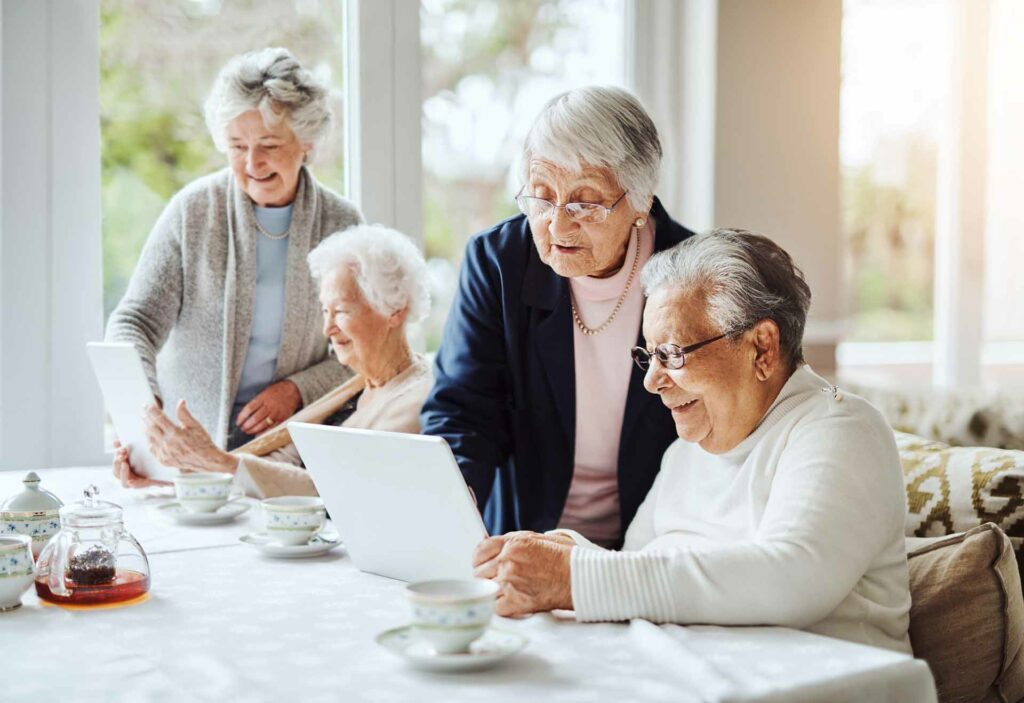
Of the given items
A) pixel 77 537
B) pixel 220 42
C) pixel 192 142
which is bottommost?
pixel 77 537

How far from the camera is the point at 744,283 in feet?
5.24

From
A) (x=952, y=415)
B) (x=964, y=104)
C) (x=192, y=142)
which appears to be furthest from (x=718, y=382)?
(x=964, y=104)

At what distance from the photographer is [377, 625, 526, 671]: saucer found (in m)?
1.19

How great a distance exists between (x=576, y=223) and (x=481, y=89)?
6.60 ft

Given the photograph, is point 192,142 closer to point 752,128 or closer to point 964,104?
point 752,128

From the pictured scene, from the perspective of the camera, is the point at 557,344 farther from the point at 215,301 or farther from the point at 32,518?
the point at 215,301

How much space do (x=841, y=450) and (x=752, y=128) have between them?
8.70ft

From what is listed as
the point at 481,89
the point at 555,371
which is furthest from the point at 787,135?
the point at 555,371

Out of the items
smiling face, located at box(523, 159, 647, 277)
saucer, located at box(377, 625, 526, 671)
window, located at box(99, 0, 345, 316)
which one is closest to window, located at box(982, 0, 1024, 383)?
window, located at box(99, 0, 345, 316)

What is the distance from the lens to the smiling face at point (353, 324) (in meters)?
2.54

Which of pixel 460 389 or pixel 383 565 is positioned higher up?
pixel 460 389

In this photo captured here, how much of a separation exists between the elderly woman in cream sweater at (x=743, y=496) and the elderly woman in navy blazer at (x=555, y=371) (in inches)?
9.9

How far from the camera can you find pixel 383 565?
5.46 feet

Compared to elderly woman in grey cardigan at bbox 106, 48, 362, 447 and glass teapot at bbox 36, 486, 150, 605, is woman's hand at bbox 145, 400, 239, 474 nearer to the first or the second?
elderly woman in grey cardigan at bbox 106, 48, 362, 447
